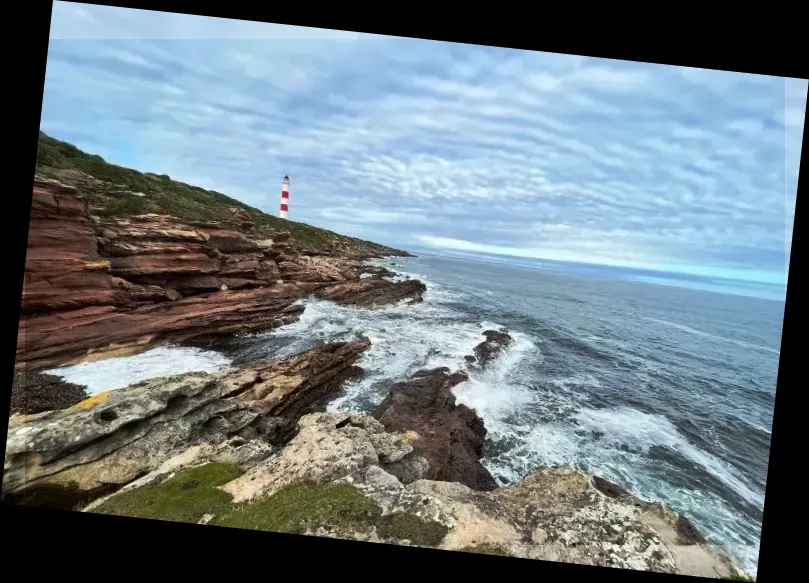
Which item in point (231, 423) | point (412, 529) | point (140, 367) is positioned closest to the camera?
point (412, 529)

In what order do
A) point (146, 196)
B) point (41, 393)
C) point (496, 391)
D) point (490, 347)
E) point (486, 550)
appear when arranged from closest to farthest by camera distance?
point (486, 550), point (41, 393), point (496, 391), point (146, 196), point (490, 347)

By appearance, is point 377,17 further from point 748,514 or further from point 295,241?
point 748,514

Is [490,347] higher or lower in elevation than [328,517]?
higher

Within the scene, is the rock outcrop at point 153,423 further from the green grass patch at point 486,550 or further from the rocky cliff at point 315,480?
the green grass patch at point 486,550

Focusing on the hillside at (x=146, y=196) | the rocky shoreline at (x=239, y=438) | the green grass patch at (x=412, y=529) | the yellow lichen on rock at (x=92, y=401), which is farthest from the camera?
the hillside at (x=146, y=196)

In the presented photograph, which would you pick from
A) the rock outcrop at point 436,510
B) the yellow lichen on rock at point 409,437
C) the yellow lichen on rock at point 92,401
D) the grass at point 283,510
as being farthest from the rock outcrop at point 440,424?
the yellow lichen on rock at point 92,401

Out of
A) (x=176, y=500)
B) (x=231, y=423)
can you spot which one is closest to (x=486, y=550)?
(x=176, y=500)

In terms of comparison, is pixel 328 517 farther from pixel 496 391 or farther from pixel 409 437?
pixel 496 391
